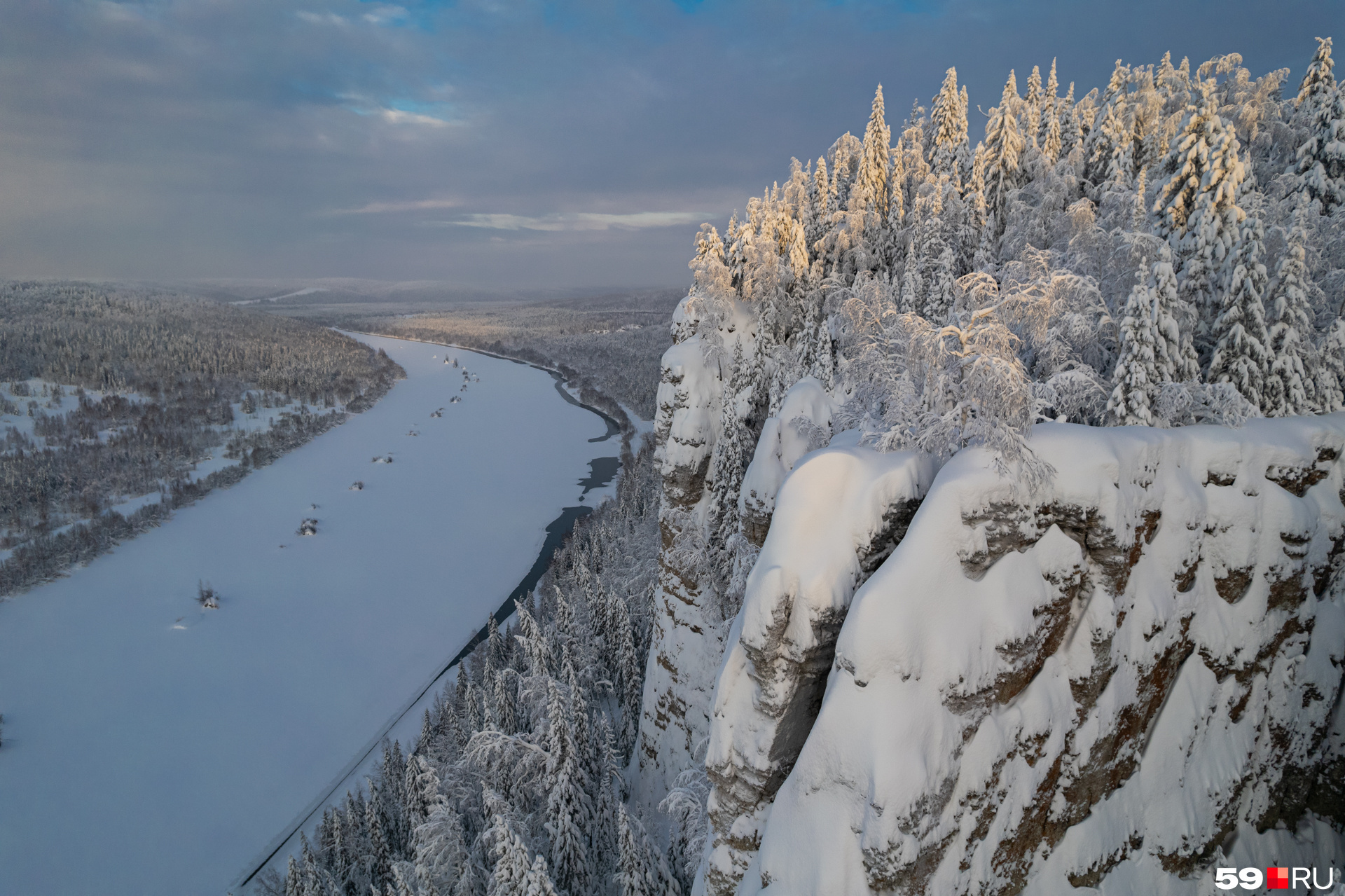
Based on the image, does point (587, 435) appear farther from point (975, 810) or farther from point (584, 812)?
point (975, 810)

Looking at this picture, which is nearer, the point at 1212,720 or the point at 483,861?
the point at 1212,720

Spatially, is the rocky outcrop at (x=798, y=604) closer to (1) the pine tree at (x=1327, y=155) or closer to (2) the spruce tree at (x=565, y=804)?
(2) the spruce tree at (x=565, y=804)

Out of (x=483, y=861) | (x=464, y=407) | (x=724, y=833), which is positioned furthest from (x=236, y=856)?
(x=464, y=407)

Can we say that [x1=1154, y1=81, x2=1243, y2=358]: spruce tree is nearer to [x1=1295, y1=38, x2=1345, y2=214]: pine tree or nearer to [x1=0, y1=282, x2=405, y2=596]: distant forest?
[x1=1295, y1=38, x2=1345, y2=214]: pine tree

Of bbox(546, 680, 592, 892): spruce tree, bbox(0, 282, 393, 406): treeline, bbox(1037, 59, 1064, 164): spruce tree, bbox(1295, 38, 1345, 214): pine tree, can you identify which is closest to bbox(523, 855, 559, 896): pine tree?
bbox(546, 680, 592, 892): spruce tree

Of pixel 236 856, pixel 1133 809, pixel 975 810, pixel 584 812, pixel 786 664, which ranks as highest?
pixel 786 664

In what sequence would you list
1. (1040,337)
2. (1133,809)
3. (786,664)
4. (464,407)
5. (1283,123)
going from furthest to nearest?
(464,407) → (1283,123) → (1040,337) → (1133,809) → (786,664)

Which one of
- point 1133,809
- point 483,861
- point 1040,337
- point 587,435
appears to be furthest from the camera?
point 587,435
